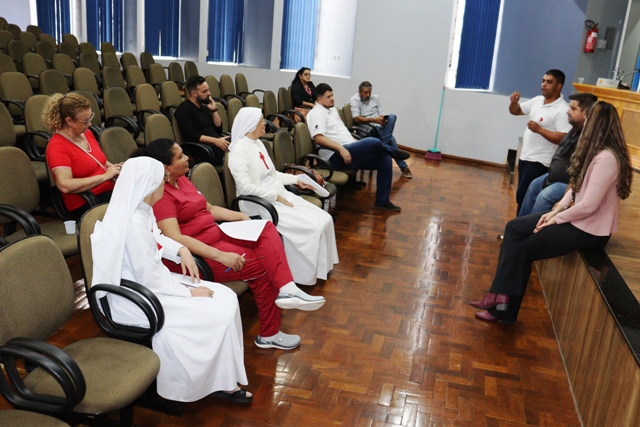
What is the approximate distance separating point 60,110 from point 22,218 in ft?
2.77

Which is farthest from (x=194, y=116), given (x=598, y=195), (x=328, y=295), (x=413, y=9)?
(x=413, y=9)

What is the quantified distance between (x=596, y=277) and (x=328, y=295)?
170 centimetres

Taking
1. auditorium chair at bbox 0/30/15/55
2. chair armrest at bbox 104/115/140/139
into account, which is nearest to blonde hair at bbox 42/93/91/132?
chair armrest at bbox 104/115/140/139

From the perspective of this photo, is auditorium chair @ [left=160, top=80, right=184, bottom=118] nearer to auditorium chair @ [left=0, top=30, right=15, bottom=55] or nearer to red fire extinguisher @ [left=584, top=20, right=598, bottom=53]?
auditorium chair @ [left=0, top=30, right=15, bottom=55]

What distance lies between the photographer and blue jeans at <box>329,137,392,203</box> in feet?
18.8

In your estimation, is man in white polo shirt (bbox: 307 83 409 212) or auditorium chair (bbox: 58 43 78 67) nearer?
man in white polo shirt (bbox: 307 83 409 212)

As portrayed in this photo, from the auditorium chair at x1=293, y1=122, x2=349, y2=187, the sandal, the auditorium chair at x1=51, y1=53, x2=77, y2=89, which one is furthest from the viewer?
the auditorium chair at x1=51, y1=53, x2=77, y2=89

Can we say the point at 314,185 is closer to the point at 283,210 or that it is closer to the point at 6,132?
the point at 283,210

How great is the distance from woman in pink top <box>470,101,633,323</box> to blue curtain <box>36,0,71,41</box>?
1005cm

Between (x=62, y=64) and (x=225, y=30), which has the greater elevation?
(x=225, y=30)

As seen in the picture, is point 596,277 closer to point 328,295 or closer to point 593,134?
point 593,134

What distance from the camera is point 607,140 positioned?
3.25 metres

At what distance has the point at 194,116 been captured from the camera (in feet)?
16.5

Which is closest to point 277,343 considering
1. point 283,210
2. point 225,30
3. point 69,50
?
point 283,210
